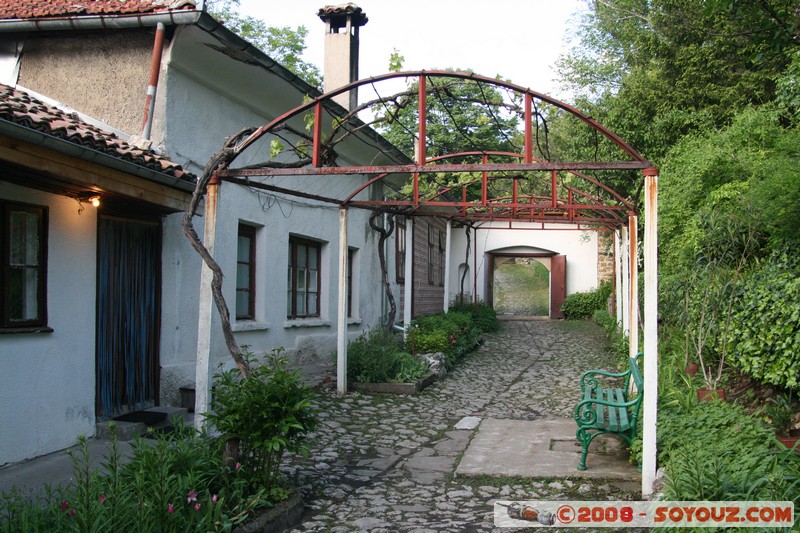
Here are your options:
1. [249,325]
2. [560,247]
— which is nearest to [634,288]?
[249,325]

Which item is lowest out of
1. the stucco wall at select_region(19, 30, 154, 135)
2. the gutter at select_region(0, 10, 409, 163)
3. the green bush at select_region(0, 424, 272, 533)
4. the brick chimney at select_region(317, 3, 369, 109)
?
the green bush at select_region(0, 424, 272, 533)

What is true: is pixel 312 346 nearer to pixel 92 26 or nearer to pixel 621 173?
pixel 92 26

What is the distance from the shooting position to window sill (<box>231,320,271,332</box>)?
28.7ft

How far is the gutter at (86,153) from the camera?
4.58 meters

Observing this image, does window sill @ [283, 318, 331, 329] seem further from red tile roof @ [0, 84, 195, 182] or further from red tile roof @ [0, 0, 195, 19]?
red tile roof @ [0, 0, 195, 19]

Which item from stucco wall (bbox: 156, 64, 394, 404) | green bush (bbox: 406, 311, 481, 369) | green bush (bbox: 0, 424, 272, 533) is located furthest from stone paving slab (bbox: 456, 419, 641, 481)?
green bush (bbox: 406, 311, 481, 369)

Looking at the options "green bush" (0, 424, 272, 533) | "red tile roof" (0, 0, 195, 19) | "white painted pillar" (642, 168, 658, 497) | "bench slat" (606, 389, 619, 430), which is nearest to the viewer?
"green bush" (0, 424, 272, 533)

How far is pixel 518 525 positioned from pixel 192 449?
222 cm

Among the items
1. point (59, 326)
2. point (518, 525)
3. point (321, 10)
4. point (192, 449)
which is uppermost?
point (321, 10)

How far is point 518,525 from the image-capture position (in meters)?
4.55

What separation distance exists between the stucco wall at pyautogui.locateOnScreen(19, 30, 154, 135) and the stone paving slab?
4935 mm

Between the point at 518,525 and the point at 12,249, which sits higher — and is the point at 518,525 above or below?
below

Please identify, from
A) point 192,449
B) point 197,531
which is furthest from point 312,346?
point 197,531

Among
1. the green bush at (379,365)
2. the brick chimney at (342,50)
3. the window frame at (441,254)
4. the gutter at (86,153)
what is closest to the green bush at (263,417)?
the gutter at (86,153)
